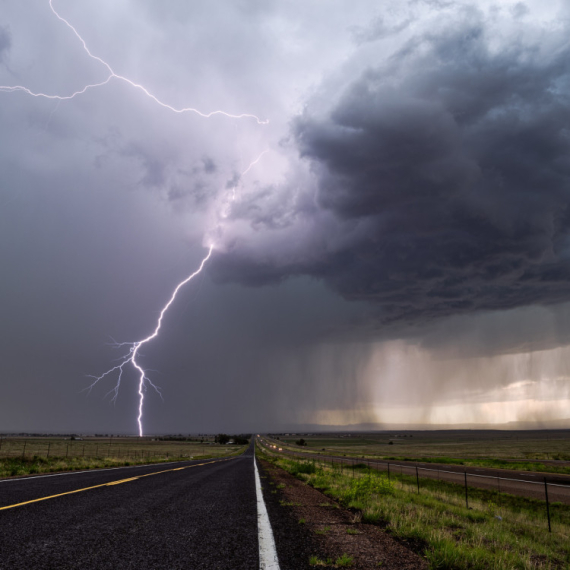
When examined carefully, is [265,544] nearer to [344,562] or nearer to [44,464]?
[344,562]

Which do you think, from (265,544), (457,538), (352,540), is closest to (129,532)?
(265,544)

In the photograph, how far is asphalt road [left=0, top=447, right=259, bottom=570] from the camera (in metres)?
4.17

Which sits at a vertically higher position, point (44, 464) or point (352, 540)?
point (352, 540)

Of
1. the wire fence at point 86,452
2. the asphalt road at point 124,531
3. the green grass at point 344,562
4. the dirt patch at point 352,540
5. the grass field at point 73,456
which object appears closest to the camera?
the asphalt road at point 124,531

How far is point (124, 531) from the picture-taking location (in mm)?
5570

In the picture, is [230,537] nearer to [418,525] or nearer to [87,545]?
[87,545]

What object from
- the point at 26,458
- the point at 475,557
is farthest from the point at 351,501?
the point at 26,458

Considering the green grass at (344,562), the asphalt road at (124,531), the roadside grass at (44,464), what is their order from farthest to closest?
1. the roadside grass at (44,464)
2. the green grass at (344,562)
3. the asphalt road at (124,531)

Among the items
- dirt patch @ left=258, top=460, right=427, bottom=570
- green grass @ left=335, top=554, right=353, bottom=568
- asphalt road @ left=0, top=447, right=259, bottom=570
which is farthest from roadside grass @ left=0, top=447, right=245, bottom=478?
green grass @ left=335, top=554, right=353, bottom=568

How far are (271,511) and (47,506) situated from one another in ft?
14.4

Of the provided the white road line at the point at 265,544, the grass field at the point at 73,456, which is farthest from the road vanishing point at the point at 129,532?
the grass field at the point at 73,456

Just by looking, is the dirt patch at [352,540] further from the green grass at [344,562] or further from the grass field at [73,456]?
the grass field at [73,456]

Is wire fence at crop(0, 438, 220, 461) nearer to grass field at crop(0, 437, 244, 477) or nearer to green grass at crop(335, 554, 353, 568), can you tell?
grass field at crop(0, 437, 244, 477)

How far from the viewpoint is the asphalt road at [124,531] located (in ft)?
13.7
